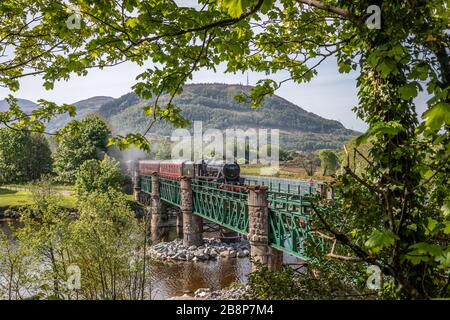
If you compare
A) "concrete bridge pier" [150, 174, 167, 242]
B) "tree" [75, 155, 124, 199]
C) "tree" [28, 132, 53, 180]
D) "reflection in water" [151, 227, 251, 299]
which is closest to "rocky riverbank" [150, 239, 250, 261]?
"reflection in water" [151, 227, 251, 299]

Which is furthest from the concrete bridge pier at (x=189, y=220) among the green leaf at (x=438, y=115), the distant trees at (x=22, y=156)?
the distant trees at (x=22, y=156)

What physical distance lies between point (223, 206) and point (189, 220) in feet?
21.4

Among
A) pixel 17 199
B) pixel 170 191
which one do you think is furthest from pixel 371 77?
pixel 17 199

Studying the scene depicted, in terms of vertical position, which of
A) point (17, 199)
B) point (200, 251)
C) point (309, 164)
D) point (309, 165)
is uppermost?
point (309, 164)

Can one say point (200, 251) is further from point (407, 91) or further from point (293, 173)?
point (293, 173)

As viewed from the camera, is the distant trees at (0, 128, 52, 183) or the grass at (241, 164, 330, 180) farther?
the distant trees at (0, 128, 52, 183)

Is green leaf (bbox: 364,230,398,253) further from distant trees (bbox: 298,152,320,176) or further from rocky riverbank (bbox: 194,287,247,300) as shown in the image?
distant trees (bbox: 298,152,320,176)

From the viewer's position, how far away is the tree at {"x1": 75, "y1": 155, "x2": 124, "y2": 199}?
1410 inches

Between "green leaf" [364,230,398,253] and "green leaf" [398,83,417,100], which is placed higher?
"green leaf" [398,83,417,100]

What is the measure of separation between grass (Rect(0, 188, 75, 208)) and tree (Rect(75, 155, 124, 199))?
4.25 m

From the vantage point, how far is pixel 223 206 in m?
19.9
